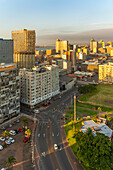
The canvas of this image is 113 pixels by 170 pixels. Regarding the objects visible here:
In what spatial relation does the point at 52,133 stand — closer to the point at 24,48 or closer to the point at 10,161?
the point at 10,161

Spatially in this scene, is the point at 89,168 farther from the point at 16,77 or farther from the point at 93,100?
the point at 93,100

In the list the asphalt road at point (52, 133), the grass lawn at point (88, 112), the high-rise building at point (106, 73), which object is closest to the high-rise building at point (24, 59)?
the high-rise building at point (106, 73)

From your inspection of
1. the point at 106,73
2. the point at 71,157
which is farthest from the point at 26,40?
the point at 71,157

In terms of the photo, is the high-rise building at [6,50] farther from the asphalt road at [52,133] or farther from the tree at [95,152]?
the tree at [95,152]

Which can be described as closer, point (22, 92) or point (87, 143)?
point (87, 143)

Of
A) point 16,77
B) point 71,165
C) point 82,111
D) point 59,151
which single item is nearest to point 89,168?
point 71,165
